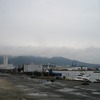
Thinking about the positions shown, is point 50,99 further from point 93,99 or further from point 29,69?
point 29,69

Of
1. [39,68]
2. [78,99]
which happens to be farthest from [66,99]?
[39,68]

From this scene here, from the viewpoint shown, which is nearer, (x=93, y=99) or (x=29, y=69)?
(x=93, y=99)

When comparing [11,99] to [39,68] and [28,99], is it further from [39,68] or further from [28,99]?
[39,68]

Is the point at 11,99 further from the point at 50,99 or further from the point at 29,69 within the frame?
the point at 29,69

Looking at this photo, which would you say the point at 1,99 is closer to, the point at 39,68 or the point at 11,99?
the point at 11,99

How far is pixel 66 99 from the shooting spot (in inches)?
1237

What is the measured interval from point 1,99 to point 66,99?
7228 mm

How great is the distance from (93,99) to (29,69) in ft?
542

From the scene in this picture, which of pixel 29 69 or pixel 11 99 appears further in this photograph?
pixel 29 69

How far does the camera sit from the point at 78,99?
103 feet

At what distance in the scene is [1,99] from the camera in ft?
103

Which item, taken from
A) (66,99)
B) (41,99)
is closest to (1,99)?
(41,99)

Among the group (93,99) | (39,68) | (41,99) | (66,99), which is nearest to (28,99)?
(41,99)

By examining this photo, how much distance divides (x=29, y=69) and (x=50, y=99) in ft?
543
